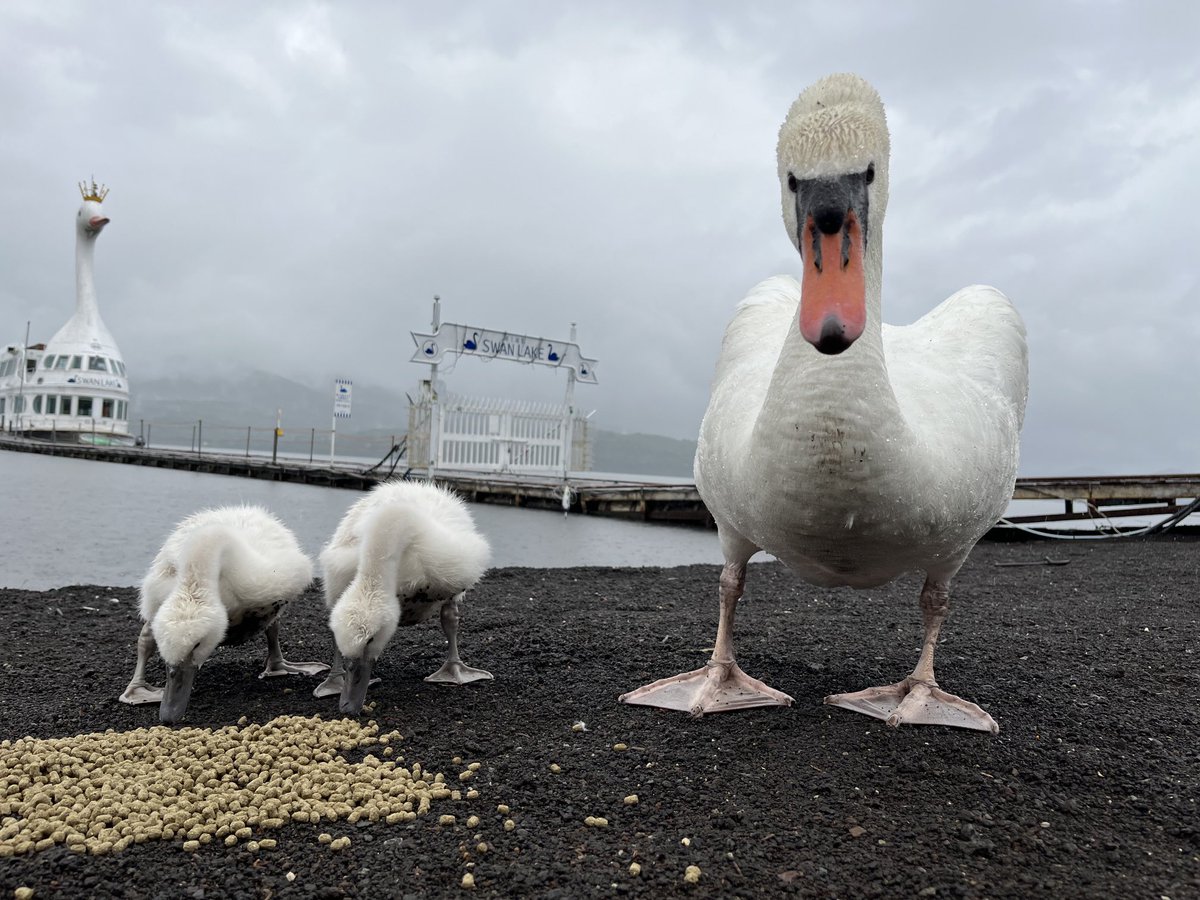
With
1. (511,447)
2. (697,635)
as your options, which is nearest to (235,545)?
(697,635)

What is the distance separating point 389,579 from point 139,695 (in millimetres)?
1358

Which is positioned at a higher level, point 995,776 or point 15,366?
point 15,366

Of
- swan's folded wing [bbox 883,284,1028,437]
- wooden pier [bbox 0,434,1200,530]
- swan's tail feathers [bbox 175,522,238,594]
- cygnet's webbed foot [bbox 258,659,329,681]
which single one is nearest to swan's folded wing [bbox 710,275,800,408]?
swan's folded wing [bbox 883,284,1028,437]

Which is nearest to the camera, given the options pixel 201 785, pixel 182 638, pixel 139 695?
pixel 201 785

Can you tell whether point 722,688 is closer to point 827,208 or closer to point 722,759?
point 722,759

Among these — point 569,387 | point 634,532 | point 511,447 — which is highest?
point 569,387

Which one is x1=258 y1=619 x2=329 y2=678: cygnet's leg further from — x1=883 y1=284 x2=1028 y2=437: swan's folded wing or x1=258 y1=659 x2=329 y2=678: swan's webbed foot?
x1=883 y1=284 x2=1028 y2=437: swan's folded wing

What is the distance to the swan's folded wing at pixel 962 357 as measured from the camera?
11.8 ft

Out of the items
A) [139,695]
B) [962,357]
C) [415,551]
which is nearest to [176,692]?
[139,695]

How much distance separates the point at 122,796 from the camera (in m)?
3.04

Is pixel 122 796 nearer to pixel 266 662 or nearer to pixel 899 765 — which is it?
pixel 266 662

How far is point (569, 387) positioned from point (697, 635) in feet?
64.0

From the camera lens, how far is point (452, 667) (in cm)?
458

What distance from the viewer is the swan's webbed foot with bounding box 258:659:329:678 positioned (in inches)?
187
